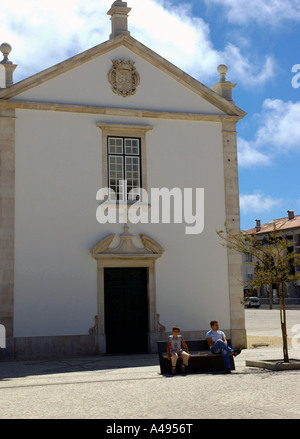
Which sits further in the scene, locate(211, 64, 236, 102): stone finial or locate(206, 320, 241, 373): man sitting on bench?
locate(211, 64, 236, 102): stone finial

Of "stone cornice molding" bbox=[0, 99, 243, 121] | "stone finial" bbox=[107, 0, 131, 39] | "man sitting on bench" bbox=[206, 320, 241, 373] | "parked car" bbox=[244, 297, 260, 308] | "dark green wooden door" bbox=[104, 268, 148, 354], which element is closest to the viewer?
"man sitting on bench" bbox=[206, 320, 241, 373]

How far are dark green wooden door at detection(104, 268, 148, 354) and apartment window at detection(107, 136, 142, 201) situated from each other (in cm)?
216

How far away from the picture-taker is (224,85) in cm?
1875

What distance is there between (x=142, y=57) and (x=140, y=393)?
36.9 ft

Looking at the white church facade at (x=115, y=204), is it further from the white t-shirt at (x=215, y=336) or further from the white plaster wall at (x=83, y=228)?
the white t-shirt at (x=215, y=336)

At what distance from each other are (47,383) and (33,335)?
16.2 ft

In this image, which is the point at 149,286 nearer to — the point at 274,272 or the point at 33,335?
the point at 33,335

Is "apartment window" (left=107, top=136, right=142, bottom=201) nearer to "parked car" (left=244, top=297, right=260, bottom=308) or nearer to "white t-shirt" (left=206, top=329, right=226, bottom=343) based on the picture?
"white t-shirt" (left=206, top=329, right=226, bottom=343)

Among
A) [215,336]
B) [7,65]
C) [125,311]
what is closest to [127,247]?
[125,311]

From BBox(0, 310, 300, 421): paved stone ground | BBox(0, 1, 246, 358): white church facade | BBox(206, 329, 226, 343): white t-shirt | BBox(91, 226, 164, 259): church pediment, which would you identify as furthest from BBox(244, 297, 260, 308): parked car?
BBox(206, 329, 226, 343): white t-shirt

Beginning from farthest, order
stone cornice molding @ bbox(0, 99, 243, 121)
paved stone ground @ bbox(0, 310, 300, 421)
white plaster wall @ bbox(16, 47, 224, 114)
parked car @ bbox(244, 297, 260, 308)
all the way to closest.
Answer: parked car @ bbox(244, 297, 260, 308), white plaster wall @ bbox(16, 47, 224, 114), stone cornice molding @ bbox(0, 99, 243, 121), paved stone ground @ bbox(0, 310, 300, 421)

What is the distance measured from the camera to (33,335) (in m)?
15.4

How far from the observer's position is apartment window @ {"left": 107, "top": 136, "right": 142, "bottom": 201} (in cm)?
1684

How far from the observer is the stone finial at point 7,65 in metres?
16.5
